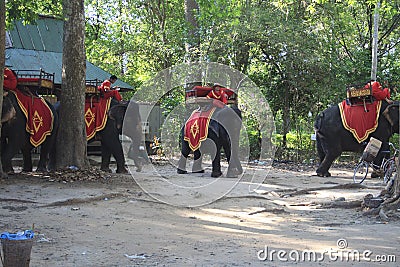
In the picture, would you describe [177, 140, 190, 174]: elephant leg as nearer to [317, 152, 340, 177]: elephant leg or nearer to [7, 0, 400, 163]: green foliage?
[317, 152, 340, 177]: elephant leg

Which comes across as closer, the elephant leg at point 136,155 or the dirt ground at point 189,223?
the dirt ground at point 189,223

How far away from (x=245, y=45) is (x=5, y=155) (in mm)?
10577

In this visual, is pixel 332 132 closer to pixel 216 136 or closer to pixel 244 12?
pixel 216 136

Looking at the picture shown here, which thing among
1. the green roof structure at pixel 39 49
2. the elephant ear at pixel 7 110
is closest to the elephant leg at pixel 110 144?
the elephant ear at pixel 7 110

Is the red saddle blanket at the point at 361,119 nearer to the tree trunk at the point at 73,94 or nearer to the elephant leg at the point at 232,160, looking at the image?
the elephant leg at the point at 232,160

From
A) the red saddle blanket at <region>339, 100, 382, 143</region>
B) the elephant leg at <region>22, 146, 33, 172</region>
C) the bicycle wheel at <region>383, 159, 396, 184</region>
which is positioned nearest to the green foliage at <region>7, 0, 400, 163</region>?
the red saddle blanket at <region>339, 100, 382, 143</region>

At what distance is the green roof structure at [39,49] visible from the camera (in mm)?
17531

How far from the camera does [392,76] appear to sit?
66.7ft

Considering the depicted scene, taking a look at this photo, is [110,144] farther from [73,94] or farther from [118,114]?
[73,94]

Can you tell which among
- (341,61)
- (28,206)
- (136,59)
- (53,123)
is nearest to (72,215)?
(28,206)

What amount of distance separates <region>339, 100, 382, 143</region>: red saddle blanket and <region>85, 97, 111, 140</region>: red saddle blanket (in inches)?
240

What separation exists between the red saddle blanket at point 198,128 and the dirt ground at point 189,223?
1554 millimetres

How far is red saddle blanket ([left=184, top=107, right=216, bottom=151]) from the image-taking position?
13.4 metres

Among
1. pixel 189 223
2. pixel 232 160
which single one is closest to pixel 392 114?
pixel 232 160
